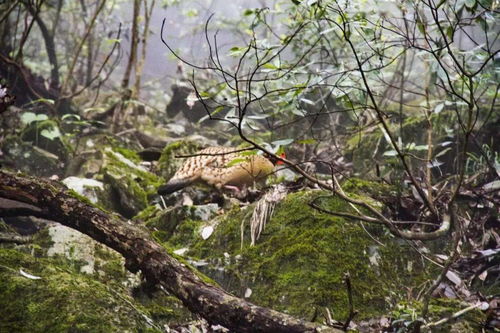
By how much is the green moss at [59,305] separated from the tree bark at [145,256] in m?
0.29

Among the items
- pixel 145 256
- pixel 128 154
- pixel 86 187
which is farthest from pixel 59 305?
pixel 128 154

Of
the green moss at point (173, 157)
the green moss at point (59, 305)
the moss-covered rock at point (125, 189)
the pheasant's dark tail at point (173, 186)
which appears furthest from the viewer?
the green moss at point (173, 157)

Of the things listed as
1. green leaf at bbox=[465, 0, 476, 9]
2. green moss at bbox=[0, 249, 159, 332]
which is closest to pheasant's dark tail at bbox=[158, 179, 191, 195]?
green moss at bbox=[0, 249, 159, 332]

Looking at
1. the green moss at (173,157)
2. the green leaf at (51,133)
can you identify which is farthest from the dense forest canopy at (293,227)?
the green leaf at (51,133)

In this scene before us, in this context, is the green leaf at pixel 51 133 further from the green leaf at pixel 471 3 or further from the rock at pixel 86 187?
the green leaf at pixel 471 3

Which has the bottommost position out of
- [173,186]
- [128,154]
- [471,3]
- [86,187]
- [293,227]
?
[86,187]

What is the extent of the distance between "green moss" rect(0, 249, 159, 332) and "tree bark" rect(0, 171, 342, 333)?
0.95ft

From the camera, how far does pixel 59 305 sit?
6.68 feet

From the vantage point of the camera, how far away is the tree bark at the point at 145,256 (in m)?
2.12

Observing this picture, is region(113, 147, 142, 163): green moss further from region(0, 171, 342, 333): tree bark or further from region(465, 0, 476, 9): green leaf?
region(465, 0, 476, 9): green leaf

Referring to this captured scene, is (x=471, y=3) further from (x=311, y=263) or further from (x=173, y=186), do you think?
(x=173, y=186)

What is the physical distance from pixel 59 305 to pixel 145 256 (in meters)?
0.63

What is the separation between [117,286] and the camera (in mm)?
2883

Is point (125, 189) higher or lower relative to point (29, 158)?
higher
